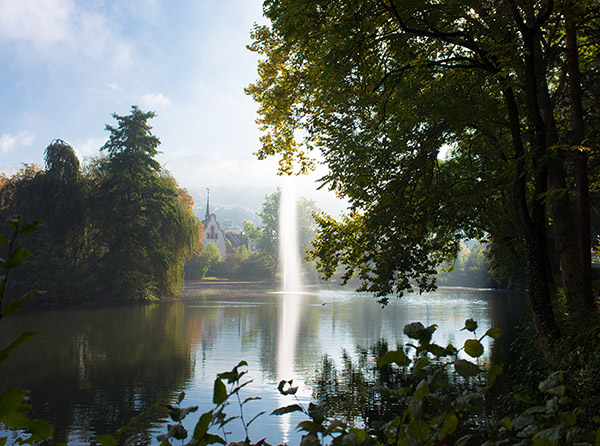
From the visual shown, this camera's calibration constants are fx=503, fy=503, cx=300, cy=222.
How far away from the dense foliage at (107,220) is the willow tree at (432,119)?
18.0 meters

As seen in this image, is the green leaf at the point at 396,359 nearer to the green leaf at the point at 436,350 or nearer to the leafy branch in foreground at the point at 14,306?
the green leaf at the point at 436,350

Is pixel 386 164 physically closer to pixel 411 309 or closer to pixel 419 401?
pixel 419 401

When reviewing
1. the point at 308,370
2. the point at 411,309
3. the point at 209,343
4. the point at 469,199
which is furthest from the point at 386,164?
the point at 411,309

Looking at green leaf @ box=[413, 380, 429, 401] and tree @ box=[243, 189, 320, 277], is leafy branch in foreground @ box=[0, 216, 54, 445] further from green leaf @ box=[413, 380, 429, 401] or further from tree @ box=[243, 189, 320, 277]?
tree @ box=[243, 189, 320, 277]

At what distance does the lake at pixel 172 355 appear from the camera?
7720 millimetres

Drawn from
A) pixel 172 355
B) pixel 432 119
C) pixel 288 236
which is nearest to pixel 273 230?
pixel 288 236

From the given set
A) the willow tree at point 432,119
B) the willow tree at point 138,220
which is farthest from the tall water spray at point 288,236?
the willow tree at point 432,119

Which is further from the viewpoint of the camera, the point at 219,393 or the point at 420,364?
the point at 420,364

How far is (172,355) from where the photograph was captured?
1287cm

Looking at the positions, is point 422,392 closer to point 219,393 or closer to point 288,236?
point 219,393

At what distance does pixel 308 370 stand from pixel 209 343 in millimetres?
4726

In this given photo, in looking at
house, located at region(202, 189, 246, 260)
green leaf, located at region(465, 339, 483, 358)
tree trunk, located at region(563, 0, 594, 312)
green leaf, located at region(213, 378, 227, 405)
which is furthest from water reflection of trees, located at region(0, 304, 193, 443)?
house, located at region(202, 189, 246, 260)

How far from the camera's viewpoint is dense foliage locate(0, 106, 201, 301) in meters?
26.0

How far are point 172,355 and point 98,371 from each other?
2.24 metres
